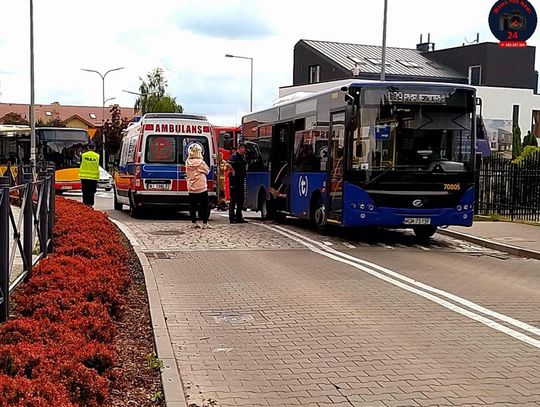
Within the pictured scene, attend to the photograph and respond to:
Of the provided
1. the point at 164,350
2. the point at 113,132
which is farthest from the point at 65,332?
the point at 113,132

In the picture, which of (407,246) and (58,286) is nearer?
(58,286)

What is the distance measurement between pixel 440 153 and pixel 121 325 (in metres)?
8.63

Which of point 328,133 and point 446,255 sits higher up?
point 328,133

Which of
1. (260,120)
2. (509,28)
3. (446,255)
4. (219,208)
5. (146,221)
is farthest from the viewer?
(219,208)

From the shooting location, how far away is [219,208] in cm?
2547

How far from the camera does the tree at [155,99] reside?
268 ft

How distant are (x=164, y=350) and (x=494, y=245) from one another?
10.5 meters

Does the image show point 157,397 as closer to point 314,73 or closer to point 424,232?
point 424,232

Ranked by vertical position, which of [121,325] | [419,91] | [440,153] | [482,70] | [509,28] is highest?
[482,70]

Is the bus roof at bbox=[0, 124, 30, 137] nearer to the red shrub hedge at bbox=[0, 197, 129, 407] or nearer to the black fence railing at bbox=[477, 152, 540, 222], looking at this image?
the black fence railing at bbox=[477, 152, 540, 222]

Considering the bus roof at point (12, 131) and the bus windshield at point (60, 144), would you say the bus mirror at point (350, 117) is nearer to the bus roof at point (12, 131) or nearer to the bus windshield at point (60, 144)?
the bus windshield at point (60, 144)

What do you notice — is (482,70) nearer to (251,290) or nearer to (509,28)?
(509,28)

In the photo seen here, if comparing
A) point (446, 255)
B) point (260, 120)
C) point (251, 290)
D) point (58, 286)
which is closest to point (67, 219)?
point (251, 290)

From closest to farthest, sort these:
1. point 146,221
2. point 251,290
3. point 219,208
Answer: point 251,290
point 146,221
point 219,208
